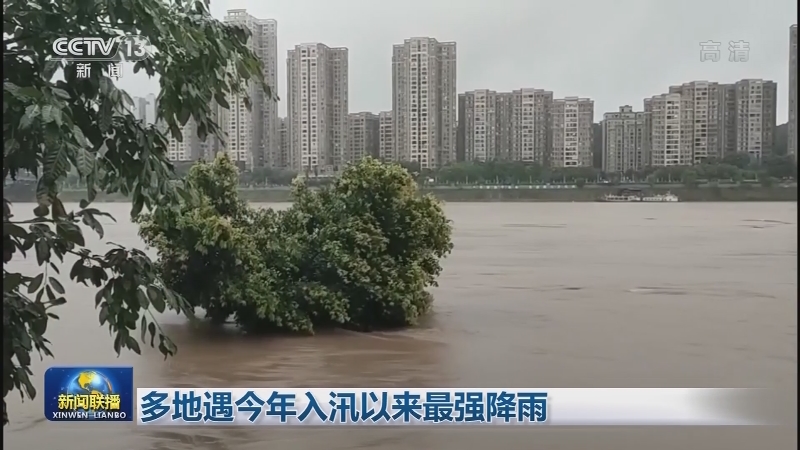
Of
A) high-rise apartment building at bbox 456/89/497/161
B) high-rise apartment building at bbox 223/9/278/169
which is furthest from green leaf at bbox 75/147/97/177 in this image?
high-rise apartment building at bbox 456/89/497/161

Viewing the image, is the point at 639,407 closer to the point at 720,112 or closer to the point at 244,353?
the point at 720,112

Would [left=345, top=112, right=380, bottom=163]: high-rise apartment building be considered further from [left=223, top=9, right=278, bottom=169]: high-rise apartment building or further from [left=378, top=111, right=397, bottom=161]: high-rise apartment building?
[left=223, top=9, right=278, bottom=169]: high-rise apartment building

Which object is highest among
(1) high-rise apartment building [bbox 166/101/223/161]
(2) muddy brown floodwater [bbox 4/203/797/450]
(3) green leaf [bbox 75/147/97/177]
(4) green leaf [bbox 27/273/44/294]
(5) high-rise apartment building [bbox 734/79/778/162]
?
(5) high-rise apartment building [bbox 734/79/778/162]

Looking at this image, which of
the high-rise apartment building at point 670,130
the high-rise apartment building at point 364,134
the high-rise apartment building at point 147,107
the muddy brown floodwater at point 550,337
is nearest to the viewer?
the high-rise apartment building at point 147,107

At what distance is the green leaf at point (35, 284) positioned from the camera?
5.32ft

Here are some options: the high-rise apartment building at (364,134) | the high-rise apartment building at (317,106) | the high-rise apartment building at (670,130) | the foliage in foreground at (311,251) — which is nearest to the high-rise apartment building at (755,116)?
the high-rise apartment building at (670,130)

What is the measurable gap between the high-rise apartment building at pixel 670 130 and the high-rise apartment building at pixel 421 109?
691 mm

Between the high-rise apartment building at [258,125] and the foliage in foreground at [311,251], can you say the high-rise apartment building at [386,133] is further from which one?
the high-rise apartment building at [258,125]

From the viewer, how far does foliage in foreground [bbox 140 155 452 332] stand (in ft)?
7.83

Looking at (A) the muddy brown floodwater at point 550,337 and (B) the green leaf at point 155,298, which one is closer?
(B) the green leaf at point 155,298

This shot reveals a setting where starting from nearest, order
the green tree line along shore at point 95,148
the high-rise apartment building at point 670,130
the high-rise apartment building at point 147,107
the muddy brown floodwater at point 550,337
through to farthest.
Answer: the green tree line along shore at point 95,148
the high-rise apartment building at point 147,107
the muddy brown floodwater at point 550,337
the high-rise apartment building at point 670,130

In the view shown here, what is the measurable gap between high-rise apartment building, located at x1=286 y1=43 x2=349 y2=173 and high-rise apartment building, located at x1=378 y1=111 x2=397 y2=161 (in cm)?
13

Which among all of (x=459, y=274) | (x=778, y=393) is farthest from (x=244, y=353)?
(x=778, y=393)

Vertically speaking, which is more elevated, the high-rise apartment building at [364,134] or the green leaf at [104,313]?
the high-rise apartment building at [364,134]
